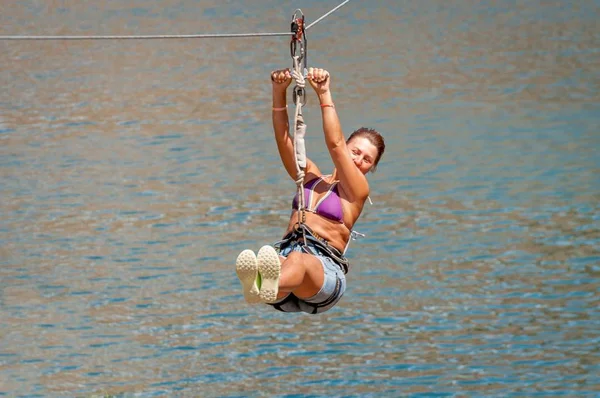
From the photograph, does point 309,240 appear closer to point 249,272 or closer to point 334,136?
point 334,136

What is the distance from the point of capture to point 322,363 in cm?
1911

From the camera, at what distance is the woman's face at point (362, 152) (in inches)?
311

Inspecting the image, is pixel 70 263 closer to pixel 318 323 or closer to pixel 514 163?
pixel 318 323

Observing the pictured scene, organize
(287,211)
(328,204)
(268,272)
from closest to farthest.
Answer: (268,272) → (328,204) → (287,211)

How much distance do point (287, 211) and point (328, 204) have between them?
58.1 ft

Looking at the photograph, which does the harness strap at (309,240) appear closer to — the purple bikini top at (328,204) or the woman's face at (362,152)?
the purple bikini top at (328,204)

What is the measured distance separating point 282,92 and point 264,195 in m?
19.0

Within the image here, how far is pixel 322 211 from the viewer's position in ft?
25.6

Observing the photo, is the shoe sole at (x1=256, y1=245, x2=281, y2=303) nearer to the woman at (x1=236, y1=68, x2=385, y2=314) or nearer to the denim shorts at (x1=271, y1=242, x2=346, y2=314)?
the woman at (x1=236, y1=68, x2=385, y2=314)

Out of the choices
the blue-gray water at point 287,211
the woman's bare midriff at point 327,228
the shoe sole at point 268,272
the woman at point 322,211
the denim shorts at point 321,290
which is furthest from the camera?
the blue-gray water at point 287,211

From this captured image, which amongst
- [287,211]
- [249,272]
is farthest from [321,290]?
[287,211]

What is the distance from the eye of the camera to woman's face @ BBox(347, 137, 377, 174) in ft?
25.9

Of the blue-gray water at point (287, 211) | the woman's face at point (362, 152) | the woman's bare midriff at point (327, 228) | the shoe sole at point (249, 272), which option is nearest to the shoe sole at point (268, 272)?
the shoe sole at point (249, 272)

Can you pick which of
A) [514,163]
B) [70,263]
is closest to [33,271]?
[70,263]
